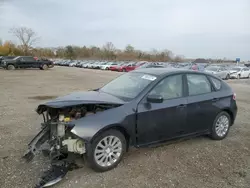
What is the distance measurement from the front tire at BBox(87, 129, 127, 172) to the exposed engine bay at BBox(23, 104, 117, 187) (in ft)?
0.55

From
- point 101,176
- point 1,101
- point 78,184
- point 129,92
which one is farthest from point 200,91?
point 1,101

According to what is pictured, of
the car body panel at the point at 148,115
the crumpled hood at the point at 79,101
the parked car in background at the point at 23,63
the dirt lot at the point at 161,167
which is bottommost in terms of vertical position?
the dirt lot at the point at 161,167

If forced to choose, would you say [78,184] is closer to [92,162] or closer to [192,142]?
[92,162]

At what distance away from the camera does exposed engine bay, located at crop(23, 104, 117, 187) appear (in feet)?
10.8

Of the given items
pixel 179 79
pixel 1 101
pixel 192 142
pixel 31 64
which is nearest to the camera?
pixel 179 79

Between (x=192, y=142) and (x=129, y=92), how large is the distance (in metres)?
1.91

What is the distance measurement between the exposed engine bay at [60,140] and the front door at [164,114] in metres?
0.62

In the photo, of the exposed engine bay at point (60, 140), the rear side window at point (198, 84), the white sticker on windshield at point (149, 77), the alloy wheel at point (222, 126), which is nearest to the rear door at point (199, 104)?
the rear side window at point (198, 84)

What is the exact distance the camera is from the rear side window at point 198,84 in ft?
14.5

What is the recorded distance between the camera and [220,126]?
491 centimetres

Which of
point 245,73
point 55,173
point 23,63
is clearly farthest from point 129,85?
point 245,73

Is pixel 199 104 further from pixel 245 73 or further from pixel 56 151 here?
pixel 245 73

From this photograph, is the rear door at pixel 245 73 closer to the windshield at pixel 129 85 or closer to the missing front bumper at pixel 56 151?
the windshield at pixel 129 85

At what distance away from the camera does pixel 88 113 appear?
3471 millimetres
